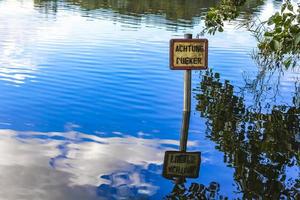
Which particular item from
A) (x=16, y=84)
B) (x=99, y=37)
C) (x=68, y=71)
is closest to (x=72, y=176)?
(x=16, y=84)

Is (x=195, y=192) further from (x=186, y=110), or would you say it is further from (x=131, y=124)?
(x=186, y=110)

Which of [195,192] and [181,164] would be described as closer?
[195,192]

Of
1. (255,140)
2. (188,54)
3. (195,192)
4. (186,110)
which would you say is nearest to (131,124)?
(186,110)

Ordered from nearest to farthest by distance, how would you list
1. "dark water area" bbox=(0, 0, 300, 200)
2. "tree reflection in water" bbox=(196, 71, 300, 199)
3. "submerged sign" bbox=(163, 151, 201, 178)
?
"dark water area" bbox=(0, 0, 300, 200) → "tree reflection in water" bbox=(196, 71, 300, 199) → "submerged sign" bbox=(163, 151, 201, 178)

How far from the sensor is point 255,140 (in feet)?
32.4

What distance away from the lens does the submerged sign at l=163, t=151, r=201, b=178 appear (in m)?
7.65

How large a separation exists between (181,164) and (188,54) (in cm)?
303

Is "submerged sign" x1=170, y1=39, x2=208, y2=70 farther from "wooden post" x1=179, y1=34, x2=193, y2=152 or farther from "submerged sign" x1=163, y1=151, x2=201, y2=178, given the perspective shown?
"submerged sign" x1=163, y1=151, x2=201, y2=178

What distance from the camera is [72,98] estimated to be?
12898 millimetres

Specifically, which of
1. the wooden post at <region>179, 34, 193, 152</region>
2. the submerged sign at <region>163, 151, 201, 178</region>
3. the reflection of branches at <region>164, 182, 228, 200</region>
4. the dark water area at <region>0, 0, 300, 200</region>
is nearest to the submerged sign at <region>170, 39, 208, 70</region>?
the wooden post at <region>179, 34, 193, 152</region>

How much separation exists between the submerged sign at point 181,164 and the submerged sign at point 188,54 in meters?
2.32

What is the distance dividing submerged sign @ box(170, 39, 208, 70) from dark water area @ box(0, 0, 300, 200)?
155cm

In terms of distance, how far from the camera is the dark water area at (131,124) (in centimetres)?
718

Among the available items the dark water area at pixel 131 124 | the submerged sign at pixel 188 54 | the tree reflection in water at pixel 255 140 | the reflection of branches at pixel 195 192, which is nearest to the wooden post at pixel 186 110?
the dark water area at pixel 131 124
